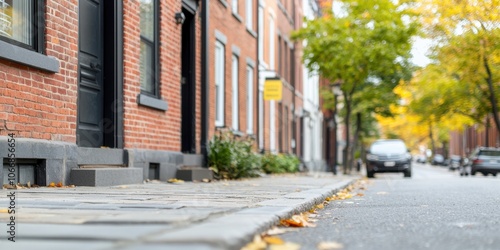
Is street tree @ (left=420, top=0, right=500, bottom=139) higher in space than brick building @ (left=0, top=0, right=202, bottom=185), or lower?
higher

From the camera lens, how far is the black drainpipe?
578 inches

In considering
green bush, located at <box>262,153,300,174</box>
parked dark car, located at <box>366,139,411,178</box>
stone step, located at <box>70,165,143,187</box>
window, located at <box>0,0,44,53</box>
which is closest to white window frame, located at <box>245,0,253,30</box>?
green bush, located at <box>262,153,300,174</box>

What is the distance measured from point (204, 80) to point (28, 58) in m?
6.97

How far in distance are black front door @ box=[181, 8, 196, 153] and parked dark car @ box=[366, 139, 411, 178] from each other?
50.0 feet

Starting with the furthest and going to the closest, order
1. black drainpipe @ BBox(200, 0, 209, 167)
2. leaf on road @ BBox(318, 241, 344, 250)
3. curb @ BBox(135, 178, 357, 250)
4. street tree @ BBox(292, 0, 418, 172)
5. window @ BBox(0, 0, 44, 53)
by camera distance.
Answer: street tree @ BBox(292, 0, 418, 172), black drainpipe @ BBox(200, 0, 209, 167), window @ BBox(0, 0, 44, 53), leaf on road @ BBox(318, 241, 344, 250), curb @ BBox(135, 178, 357, 250)

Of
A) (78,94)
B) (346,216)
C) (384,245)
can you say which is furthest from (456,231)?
(78,94)

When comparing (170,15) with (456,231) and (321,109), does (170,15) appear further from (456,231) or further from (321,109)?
(321,109)

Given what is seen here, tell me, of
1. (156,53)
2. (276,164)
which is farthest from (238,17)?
(156,53)

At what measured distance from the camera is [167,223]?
4.53 meters

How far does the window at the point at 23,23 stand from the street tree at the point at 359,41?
1824cm

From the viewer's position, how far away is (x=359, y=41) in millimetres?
25984

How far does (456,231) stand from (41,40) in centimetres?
515

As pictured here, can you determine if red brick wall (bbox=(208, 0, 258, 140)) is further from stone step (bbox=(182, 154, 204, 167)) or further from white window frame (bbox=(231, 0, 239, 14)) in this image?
stone step (bbox=(182, 154, 204, 167))

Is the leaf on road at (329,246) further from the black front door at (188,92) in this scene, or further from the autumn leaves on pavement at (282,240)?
the black front door at (188,92)
